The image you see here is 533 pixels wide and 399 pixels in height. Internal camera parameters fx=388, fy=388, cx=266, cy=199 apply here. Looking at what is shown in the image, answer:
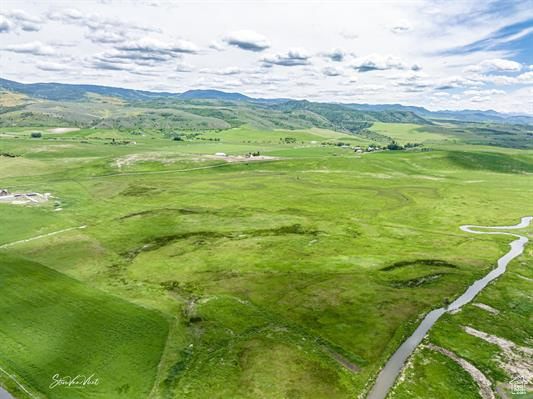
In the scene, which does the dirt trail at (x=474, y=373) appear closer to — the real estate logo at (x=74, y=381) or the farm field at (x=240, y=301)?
the farm field at (x=240, y=301)

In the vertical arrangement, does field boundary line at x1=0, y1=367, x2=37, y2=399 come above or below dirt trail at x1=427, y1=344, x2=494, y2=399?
below

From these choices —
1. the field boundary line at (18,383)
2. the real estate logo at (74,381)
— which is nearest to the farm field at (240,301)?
the field boundary line at (18,383)

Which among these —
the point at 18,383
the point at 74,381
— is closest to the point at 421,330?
the point at 74,381

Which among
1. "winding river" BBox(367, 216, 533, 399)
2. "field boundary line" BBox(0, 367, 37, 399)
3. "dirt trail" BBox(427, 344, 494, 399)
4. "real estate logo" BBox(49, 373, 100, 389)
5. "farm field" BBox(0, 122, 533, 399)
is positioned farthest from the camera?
"farm field" BBox(0, 122, 533, 399)

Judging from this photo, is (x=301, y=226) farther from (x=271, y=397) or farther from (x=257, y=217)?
(x=271, y=397)

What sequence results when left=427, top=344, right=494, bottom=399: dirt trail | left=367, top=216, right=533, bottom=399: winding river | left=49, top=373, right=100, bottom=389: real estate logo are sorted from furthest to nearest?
1. left=367, top=216, right=533, bottom=399: winding river
2. left=427, top=344, right=494, bottom=399: dirt trail
3. left=49, top=373, right=100, bottom=389: real estate logo

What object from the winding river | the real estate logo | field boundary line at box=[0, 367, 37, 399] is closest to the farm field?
field boundary line at box=[0, 367, 37, 399]

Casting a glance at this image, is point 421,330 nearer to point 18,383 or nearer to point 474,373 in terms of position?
point 474,373

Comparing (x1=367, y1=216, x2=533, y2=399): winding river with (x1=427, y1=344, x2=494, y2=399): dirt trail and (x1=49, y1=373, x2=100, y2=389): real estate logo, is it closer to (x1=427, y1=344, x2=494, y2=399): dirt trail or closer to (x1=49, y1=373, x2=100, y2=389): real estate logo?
(x1=427, y1=344, x2=494, y2=399): dirt trail

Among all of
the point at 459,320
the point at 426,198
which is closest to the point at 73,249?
the point at 459,320

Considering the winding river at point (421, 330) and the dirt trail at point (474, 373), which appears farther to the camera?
the winding river at point (421, 330)

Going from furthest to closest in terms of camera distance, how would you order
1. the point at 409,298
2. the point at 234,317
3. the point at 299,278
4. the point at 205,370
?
the point at 299,278
the point at 409,298
the point at 234,317
the point at 205,370
